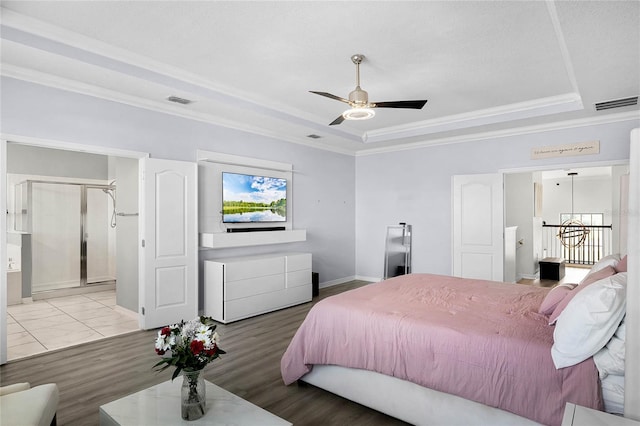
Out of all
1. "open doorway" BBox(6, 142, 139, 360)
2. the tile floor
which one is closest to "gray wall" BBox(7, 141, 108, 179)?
"open doorway" BBox(6, 142, 139, 360)

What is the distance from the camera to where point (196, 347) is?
1777mm

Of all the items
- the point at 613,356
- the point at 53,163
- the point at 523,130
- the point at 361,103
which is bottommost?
the point at 613,356

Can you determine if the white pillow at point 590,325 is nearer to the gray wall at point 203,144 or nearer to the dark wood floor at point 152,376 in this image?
the dark wood floor at point 152,376

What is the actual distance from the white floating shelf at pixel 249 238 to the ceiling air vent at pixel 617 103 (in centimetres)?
422

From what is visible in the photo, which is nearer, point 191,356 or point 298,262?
point 191,356

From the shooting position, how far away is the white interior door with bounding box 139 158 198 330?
13.6ft

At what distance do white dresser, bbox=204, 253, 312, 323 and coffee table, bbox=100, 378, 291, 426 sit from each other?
2.40m

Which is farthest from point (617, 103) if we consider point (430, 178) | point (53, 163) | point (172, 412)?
point (53, 163)

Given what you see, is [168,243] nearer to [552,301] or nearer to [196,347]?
[196,347]

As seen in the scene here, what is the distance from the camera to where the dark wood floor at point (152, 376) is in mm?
2457

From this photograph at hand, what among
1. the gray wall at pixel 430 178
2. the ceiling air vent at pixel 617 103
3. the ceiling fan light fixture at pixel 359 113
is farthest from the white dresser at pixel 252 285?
the ceiling air vent at pixel 617 103

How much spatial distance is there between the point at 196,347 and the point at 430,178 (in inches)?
212

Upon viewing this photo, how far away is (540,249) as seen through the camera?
8258mm

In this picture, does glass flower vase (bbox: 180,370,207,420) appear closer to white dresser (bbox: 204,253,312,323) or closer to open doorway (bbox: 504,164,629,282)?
white dresser (bbox: 204,253,312,323)
